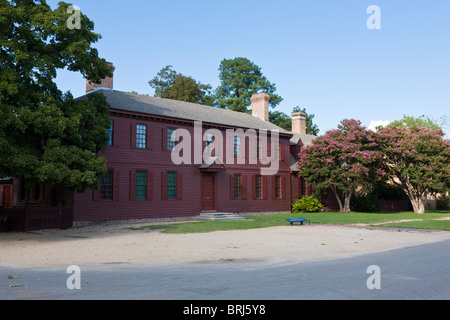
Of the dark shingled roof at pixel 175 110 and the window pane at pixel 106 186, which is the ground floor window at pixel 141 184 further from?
the dark shingled roof at pixel 175 110

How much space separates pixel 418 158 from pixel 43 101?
26.2 metres

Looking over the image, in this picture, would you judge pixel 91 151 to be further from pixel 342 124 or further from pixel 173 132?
pixel 342 124

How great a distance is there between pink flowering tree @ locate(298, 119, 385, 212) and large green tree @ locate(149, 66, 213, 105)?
54.5 feet

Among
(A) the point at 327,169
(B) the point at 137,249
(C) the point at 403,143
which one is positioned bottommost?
(B) the point at 137,249

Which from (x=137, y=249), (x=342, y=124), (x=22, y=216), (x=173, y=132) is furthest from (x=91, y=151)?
(x=342, y=124)

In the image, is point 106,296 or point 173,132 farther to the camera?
point 173,132

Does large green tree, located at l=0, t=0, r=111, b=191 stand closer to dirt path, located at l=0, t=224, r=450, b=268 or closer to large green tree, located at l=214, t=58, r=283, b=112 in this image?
dirt path, located at l=0, t=224, r=450, b=268

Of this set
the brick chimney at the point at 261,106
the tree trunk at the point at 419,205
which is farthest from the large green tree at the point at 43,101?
the tree trunk at the point at 419,205

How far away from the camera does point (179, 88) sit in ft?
142

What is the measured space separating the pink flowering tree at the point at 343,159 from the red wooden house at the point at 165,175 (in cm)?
185

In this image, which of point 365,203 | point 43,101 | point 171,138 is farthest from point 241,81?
point 43,101

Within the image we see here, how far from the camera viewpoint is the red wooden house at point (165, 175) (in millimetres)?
21172
